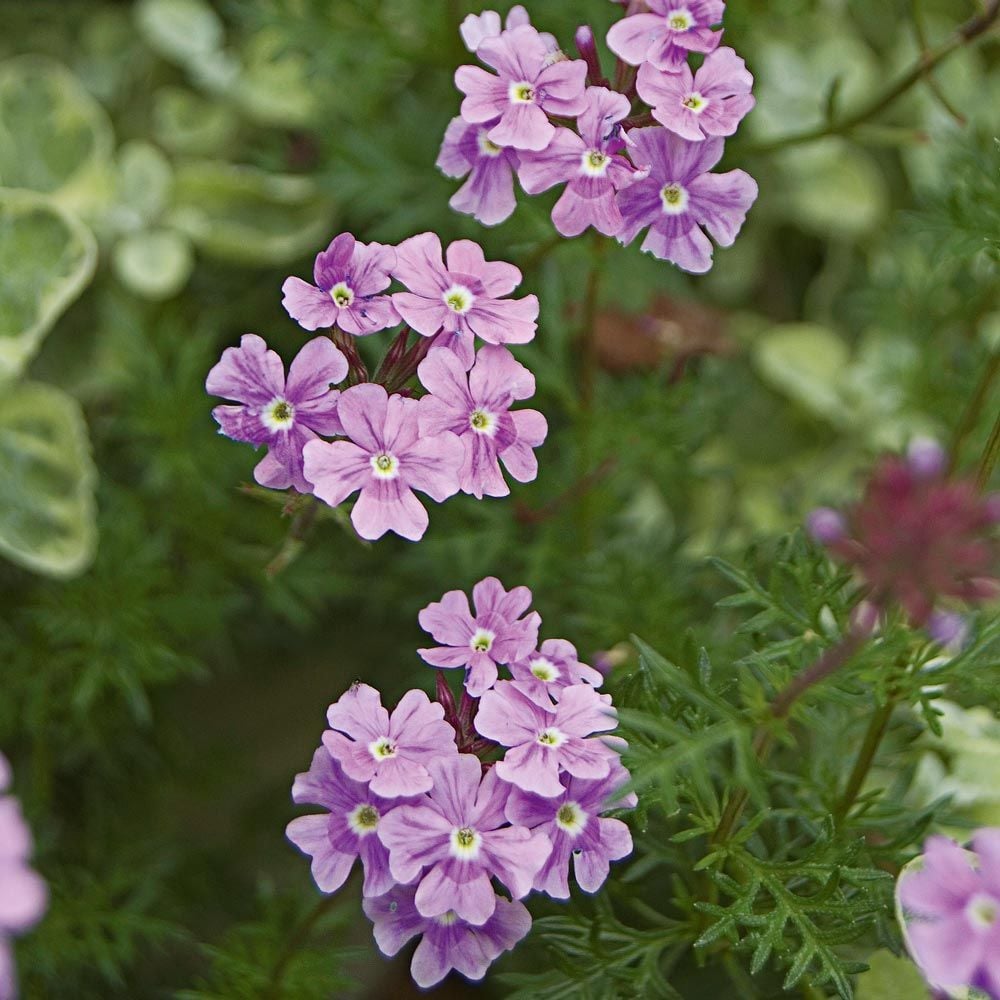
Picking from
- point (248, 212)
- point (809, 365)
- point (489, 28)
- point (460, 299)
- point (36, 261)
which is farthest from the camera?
point (809, 365)

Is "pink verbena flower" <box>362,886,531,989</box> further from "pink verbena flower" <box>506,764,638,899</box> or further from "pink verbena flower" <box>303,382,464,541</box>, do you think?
"pink verbena flower" <box>303,382,464,541</box>

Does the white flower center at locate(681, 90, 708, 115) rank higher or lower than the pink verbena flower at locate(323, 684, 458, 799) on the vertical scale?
higher

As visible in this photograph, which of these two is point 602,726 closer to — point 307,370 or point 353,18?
point 307,370

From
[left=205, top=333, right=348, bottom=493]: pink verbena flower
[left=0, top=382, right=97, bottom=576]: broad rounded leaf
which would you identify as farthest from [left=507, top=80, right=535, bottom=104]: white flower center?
[left=0, top=382, right=97, bottom=576]: broad rounded leaf

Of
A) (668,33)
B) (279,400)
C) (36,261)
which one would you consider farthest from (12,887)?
(36,261)

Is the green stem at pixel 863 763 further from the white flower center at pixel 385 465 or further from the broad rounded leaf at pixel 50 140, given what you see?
the broad rounded leaf at pixel 50 140

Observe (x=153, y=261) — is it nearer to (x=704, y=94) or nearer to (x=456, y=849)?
(x=704, y=94)

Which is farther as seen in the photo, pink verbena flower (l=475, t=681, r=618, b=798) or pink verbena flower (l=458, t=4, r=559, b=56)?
pink verbena flower (l=458, t=4, r=559, b=56)

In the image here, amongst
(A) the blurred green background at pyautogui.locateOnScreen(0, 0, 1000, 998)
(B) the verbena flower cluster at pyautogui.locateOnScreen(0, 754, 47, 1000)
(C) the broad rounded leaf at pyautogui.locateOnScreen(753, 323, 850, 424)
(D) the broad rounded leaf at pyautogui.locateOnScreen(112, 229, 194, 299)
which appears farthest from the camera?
(C) the broad rounded leaf at pyautogui.locateOnScreen(753, 323, 850, 424)
